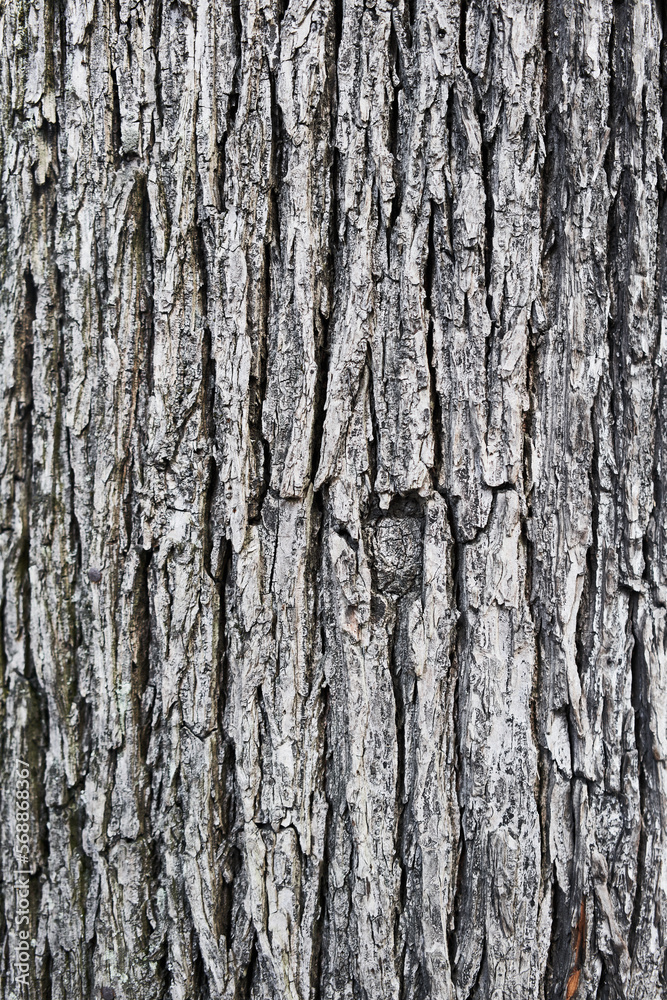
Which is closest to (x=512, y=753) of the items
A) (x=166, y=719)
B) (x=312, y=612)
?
(x=312, y=612)

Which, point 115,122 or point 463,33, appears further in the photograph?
point 115,122

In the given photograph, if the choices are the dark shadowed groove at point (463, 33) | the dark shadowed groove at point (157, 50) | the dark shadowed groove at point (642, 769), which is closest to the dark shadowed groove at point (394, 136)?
the dark shadowed groove at point (463, 33)

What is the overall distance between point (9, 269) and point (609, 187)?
122 centimetres

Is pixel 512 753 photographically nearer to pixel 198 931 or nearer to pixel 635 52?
pixel 198 931

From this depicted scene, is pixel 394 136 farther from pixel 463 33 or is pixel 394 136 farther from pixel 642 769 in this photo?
pixel 642 769

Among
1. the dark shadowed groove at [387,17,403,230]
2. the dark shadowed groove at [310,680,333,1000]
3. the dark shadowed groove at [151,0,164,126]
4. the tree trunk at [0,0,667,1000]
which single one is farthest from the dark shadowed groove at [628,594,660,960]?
the dark shadowed groove at [151,0,164,126]

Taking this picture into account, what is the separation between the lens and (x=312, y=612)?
3.87 ft

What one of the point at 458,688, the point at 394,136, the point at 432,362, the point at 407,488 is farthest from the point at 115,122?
the point at 458,688

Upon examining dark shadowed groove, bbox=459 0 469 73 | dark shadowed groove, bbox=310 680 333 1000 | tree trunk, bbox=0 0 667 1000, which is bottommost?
dark shadowed groove, bbox=310 680 333 1000

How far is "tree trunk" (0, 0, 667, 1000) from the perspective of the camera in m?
1.13

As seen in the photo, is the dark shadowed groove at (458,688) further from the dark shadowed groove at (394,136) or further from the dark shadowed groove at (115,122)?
the dark shadowed groove at (115,122)

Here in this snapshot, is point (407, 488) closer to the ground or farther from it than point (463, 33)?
closer to the ground

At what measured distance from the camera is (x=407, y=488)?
45.5 inches

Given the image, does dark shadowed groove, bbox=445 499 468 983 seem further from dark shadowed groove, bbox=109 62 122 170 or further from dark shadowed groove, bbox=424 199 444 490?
dark shadowed groove, bbox=109 62 122 170
